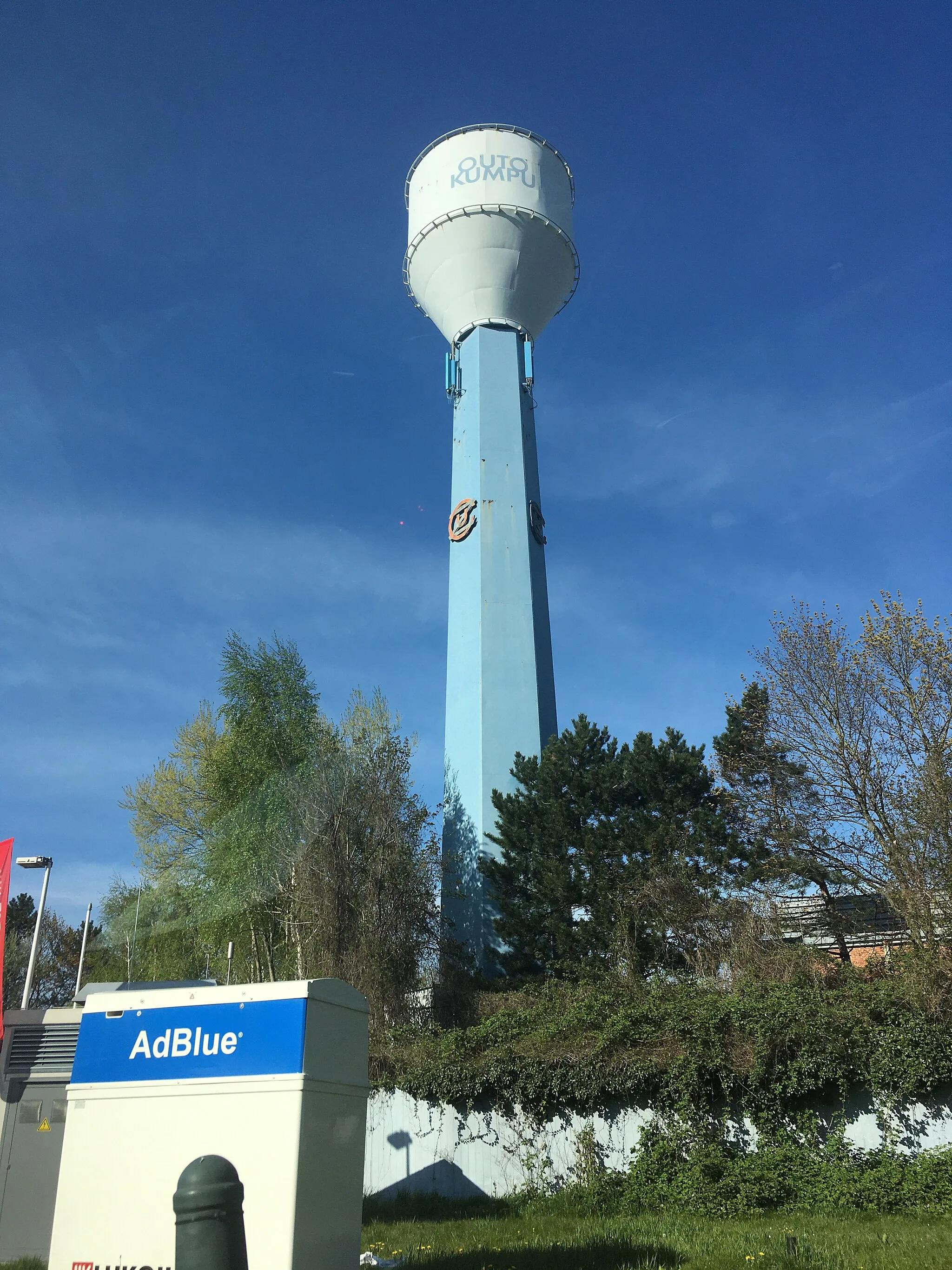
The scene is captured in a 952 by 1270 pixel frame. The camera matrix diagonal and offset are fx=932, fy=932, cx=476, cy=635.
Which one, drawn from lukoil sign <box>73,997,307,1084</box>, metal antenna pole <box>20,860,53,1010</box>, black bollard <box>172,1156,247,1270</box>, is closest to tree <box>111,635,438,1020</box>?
metal antenna pole <box>20,860,53,1010</box>

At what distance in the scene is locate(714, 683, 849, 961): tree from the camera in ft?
60.3

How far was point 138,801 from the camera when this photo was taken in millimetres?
29625

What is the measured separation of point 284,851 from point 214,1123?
1711cm

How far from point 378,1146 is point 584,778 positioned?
8791mm

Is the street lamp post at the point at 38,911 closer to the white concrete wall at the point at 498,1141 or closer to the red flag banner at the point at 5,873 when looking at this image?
the red flag banner at the point at 5,873

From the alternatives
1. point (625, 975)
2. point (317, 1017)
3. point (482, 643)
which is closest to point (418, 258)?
point (482, 643)

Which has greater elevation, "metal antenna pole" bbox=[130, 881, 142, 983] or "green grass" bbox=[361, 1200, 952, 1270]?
"metal antenna pole" bbox=[130, 881, 142, 983]

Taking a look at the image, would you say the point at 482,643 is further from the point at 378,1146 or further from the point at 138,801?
the point at 378,1146

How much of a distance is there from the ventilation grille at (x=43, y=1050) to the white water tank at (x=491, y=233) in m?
28.7

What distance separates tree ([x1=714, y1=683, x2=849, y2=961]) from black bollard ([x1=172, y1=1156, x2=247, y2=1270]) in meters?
16.9

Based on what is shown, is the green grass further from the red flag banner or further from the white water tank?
the white water tank

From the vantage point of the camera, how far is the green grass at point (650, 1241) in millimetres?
9344

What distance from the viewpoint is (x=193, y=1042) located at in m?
7.43

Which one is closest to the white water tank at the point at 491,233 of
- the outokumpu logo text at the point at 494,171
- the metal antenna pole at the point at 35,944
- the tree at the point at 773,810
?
the outokumpu logo text at the point at 494,171
